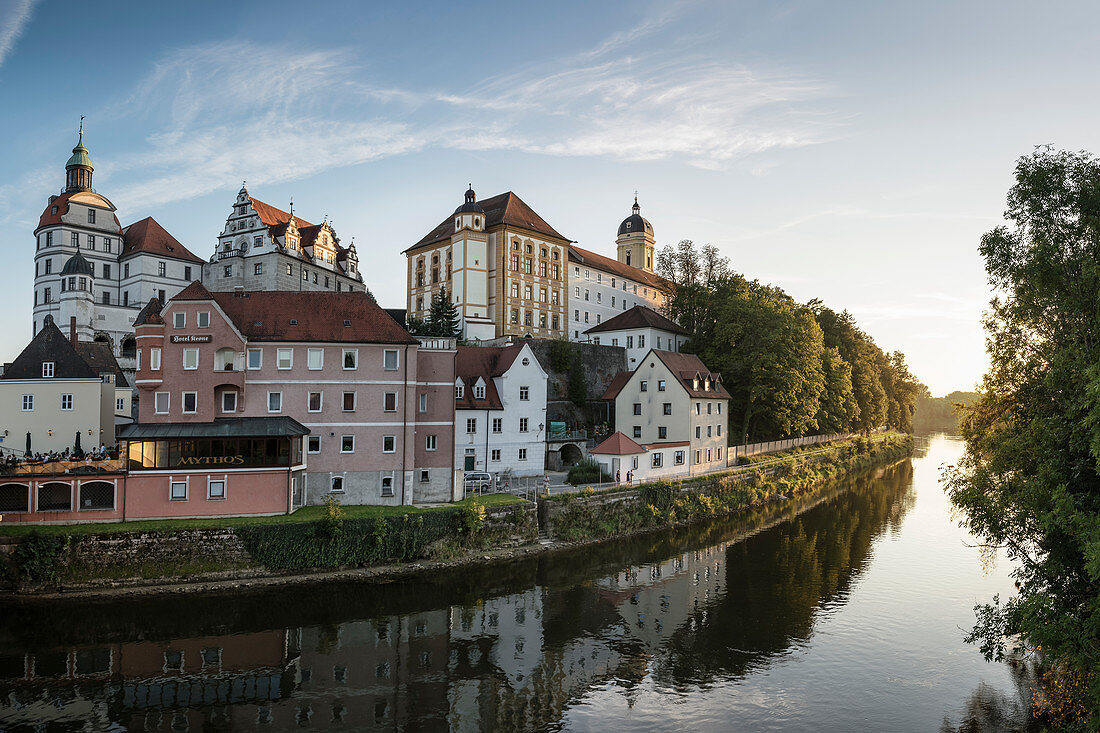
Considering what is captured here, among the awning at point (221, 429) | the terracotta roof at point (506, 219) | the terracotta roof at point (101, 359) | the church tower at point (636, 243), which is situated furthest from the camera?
the church tower at point (636, 243)

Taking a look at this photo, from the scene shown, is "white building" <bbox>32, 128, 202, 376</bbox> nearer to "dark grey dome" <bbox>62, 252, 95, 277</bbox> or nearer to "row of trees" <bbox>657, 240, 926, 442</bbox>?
"dark grey dome" <bbox>62, 252, 95, 277</bbox>

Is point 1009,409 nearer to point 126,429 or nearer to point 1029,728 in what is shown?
point 1029,728

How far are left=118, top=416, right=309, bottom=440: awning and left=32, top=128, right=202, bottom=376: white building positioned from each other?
3447cm

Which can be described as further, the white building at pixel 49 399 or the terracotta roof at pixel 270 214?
the terracotta roof at pixel 270 214

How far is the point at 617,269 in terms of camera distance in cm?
8706

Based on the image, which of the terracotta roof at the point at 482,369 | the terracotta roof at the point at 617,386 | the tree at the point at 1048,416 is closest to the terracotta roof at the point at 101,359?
the terracotta roof at the point at 482,369

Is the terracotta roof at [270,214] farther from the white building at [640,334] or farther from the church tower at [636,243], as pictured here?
the church tower at [636,243]

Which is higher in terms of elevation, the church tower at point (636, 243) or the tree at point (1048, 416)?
the church tower at point (636, 243)

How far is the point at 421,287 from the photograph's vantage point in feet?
251

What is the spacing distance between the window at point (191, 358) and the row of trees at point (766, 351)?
42703mm

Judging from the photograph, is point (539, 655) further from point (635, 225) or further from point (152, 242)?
point (635, 225)

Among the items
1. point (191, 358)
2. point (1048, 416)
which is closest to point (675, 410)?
point (191, 358)

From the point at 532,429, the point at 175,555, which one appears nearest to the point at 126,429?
the point at 175,555

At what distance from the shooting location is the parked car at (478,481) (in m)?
40.1
